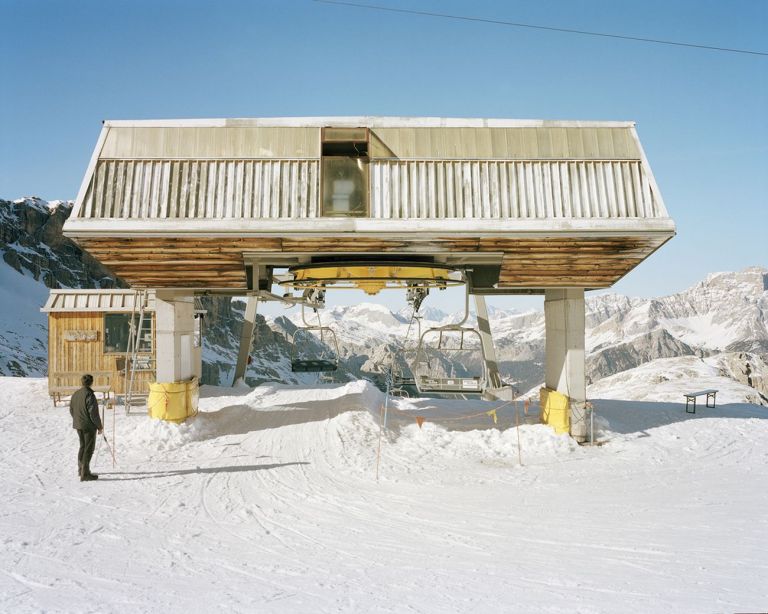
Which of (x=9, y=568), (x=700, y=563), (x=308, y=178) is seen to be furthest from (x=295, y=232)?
(x=700, y=563)

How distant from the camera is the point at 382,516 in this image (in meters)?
8.23

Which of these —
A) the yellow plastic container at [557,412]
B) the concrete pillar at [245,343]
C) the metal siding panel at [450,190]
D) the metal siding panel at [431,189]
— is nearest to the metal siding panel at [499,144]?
the metal siding panel at [450,190]

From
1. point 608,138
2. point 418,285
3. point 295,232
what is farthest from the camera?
point 418,285

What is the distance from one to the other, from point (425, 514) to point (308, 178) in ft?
23.4

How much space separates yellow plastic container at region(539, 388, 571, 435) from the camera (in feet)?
45.2

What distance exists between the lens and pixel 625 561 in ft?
20.1

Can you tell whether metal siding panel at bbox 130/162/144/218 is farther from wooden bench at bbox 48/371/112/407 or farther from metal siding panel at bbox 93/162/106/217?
wooden bench at bbox 48/371/112/407

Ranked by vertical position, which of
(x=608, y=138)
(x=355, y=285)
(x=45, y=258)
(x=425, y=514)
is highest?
(x=45, y=258)

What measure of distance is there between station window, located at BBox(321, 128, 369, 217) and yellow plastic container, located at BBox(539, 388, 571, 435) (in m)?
7.72

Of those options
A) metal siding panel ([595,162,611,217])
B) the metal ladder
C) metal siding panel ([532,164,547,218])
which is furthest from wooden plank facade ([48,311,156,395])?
metal siding panel ([595,162,611,217])

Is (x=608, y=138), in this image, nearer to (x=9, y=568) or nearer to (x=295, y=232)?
(x=295, y=232)

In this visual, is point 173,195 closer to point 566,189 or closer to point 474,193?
point 474,193

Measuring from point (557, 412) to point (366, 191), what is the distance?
817cm

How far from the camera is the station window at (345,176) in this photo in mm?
10914
